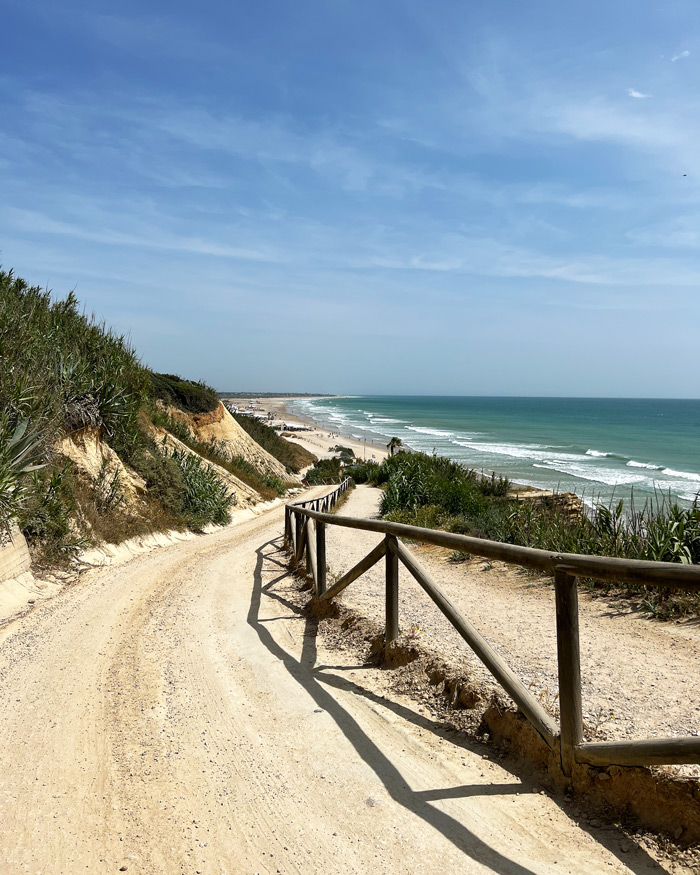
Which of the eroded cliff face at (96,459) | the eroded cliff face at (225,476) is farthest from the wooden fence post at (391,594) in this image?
the eroded cliff face at (225,476)

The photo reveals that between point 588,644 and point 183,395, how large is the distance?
24.9m

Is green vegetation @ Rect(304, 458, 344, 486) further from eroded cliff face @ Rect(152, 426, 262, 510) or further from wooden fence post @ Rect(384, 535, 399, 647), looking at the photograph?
wooden fence post @ Rect(384, 535, 399, 647)

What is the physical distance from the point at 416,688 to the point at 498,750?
100 centimetres

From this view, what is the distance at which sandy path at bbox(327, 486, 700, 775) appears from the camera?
3676 mm

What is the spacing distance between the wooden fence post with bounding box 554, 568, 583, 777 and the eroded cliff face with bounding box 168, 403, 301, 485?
22984mm

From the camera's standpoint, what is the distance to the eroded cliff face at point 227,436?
26547 mm

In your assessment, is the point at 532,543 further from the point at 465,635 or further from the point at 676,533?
the point at 465,635

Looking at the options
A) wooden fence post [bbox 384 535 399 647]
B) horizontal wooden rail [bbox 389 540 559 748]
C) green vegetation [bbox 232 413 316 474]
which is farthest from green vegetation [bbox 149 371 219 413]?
horizontal wooden rail [bbox 389 540 559 748]

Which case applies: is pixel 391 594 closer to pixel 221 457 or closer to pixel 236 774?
pixel 236 774

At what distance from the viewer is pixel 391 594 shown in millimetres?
5227

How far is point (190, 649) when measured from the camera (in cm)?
570

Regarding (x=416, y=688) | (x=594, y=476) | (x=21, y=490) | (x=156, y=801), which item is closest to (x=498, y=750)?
(x=416, y=688)

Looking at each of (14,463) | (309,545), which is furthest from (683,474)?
(14,463)

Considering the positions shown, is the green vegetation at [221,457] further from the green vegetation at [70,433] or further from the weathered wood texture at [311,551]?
the weathered wood texture at [311,551]
